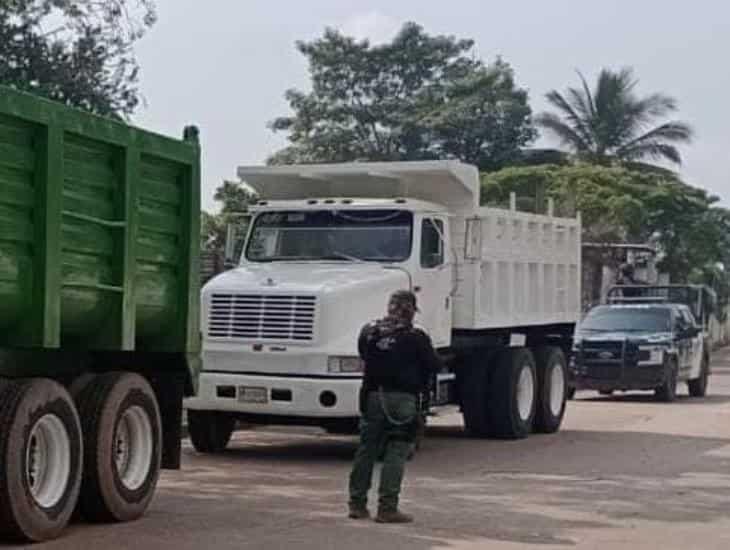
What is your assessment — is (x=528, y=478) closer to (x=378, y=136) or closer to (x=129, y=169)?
(x=129, y=169)

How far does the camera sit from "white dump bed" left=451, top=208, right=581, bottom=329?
16.8 metres

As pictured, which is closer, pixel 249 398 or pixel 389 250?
pixel 249 398

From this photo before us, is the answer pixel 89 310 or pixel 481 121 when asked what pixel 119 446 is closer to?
pixel 89 310

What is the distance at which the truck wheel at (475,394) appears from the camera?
17656 mm

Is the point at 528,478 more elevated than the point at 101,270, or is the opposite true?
the point at 101,270

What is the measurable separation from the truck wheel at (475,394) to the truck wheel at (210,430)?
3.09m

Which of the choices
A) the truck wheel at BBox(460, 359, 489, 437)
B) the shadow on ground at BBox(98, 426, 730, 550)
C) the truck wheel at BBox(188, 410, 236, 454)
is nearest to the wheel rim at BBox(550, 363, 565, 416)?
the shadow on ground at BBox(98, 426, 730, 550)

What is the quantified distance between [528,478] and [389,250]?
3.18 meters

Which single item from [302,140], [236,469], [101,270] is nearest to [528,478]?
[236,469]

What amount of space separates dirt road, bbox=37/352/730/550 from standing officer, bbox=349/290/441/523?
0.27 metres

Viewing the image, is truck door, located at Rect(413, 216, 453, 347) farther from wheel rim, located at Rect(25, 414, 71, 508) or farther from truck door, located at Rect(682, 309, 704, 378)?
truck door, located at Rect(682, 309, 704, 378)

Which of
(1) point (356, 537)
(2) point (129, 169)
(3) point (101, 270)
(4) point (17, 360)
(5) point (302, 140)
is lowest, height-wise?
(1) point (356, 537)

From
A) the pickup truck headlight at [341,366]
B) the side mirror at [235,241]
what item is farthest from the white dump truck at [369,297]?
the side mirror at [235,241]

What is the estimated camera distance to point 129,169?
1065 centimetres
